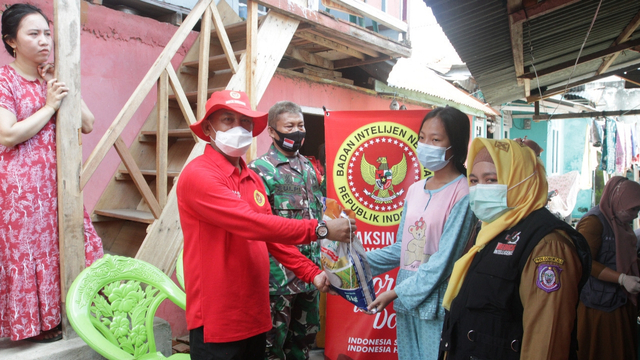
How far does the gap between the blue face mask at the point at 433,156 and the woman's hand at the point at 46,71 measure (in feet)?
7.53

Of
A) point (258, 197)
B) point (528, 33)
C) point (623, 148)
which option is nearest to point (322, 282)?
point (258, 197)

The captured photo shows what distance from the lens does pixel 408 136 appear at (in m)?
3.13

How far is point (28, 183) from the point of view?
2.55 metres

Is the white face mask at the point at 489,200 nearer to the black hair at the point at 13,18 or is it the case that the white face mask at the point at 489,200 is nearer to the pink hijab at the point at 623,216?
the pink hijab at the point at 623,216

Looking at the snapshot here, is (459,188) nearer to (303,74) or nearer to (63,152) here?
(63,152)

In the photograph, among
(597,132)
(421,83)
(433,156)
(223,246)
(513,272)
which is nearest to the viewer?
(513,272)

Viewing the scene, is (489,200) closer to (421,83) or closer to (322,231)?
(322,231)

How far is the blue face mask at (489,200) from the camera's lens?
1.86 m

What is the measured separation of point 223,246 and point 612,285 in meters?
2.94

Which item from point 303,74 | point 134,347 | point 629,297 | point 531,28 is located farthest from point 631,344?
point 303,74

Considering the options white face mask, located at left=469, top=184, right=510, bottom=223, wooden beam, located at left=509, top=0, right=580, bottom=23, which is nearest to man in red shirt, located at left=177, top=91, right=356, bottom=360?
white face mask, located at left=469, top=184, right=510, bottom=223

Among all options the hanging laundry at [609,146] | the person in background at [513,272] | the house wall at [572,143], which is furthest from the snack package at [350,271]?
the house wall at [572,143]

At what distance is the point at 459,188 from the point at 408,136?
91 centimetres

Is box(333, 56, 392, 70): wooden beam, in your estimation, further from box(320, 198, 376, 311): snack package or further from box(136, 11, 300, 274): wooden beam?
box(320, 198, 376, 311): snack package
